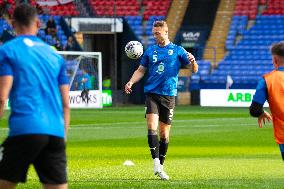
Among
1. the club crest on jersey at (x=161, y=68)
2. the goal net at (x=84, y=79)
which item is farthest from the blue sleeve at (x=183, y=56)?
the goal net at (x=84, y=79)

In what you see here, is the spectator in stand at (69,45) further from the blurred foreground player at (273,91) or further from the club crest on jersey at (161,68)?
the blurred foreground player at (273,91)

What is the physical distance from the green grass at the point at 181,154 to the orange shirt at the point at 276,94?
2.93m

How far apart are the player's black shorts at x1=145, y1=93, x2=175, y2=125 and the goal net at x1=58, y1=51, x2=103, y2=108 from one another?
2821 centimetres

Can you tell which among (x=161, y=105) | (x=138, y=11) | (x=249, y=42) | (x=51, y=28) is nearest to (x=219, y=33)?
(x=249, y=42)

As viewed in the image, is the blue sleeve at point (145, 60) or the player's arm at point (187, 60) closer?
the player's arm at point (187, 60)

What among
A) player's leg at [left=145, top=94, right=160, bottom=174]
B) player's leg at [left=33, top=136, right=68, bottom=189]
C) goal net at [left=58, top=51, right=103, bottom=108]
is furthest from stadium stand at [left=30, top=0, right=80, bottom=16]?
player's leg at [left=33, top=136, right=68, bottom=189]

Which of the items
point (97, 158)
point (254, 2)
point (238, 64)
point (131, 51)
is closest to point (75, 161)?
point (97, 158)

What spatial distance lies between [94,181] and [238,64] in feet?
127

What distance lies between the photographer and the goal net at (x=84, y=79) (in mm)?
43625

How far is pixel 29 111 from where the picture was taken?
7477 millimetres

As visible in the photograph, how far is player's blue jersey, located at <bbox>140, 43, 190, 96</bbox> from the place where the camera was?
Answer: 14.6 m

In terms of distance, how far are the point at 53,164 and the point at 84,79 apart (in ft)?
119

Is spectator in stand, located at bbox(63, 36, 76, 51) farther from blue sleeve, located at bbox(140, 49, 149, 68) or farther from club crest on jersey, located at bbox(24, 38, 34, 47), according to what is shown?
club crest on jersey, located at bbox(24, 38, 34, 47)

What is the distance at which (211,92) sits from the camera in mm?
47250
